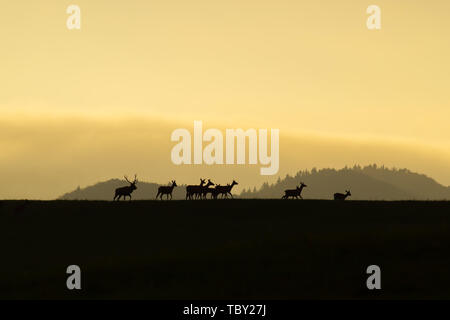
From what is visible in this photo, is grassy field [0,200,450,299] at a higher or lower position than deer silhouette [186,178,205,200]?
lower

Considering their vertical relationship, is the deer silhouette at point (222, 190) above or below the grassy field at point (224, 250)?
above

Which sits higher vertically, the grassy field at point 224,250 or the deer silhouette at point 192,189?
the deer silhouette at point 192,189

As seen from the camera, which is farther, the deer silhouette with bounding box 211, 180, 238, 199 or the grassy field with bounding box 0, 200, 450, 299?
the deer silhouette with bounding box 211, 180, 238, 199

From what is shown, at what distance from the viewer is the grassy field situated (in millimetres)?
30078

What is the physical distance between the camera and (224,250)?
3631 cm

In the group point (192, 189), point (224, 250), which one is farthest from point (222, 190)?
point (224, 250)

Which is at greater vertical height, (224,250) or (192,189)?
(192,189)

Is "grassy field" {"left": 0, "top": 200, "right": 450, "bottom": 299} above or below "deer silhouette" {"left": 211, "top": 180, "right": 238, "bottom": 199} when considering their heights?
below

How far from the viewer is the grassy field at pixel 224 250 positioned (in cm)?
3008

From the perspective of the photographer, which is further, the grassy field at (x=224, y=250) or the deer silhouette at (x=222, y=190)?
the deer silhouette at (x=222, y=190)

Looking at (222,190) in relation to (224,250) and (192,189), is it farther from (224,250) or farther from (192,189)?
(224,250)

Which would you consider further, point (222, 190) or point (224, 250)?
point (222, 190)
